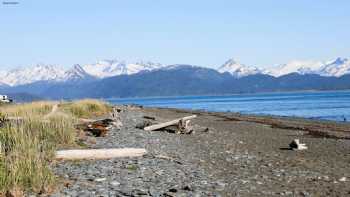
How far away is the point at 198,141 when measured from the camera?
27.7 m

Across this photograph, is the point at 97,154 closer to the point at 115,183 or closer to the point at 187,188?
the point at 115,183

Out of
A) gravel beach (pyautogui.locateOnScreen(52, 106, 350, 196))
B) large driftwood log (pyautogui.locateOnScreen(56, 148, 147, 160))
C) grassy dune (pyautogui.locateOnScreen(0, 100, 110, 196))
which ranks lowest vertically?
gravel beach (pyautogui.locateOnScreen(52, 106, 350, 196))

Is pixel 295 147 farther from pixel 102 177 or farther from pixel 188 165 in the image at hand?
pixel 102 177

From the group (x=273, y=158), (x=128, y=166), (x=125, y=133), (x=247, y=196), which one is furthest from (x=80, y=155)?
(x=125, y=133)

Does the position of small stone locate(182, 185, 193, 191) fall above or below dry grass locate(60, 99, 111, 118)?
below

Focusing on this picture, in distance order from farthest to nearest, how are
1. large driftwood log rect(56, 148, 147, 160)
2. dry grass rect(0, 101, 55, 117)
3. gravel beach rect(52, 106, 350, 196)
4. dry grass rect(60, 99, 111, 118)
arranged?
dry grass rect(60, 99, 111, 118) < dry grass rect(0, 101, 55, 117) < large driftwood log rect(56, 148, 147, 160) < gravel beach rect(52, 106, 350, 196)

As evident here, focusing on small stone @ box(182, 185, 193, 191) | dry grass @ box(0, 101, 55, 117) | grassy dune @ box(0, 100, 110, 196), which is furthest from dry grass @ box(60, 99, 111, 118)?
small stone @ box(182, 185, 193, 191)

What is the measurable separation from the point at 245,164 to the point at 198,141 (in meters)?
8.20

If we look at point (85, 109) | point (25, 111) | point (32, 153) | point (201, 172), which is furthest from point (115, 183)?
point (85, 109)

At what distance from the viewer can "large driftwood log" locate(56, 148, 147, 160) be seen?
55.8 ft

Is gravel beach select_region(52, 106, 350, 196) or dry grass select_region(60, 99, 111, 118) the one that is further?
dry grass select_region(60, 99, 111, 118)

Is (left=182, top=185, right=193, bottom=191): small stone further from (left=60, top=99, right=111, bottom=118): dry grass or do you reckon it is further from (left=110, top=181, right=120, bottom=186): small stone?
(left=60, top=99, right=111, bottom=118): dry grass

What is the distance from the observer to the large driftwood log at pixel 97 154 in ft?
55.8

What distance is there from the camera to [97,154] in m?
17.6
